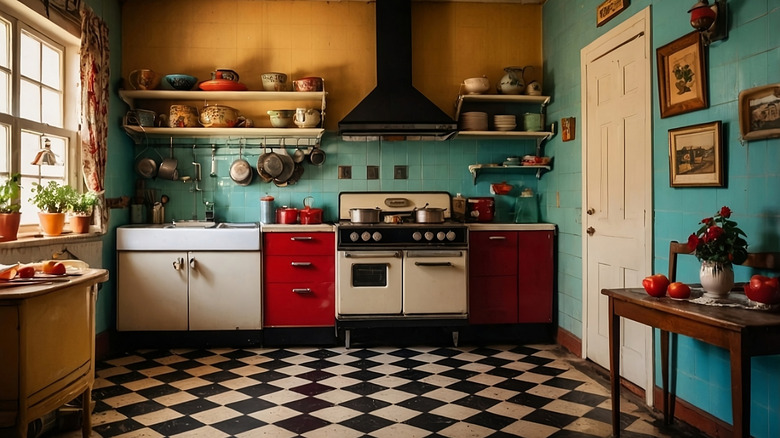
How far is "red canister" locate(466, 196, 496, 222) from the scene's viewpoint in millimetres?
5059

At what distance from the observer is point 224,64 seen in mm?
5012

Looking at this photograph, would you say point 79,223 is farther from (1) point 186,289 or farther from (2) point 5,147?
(1) point 186,289

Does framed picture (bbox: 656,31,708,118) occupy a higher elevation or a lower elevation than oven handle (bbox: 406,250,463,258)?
higher

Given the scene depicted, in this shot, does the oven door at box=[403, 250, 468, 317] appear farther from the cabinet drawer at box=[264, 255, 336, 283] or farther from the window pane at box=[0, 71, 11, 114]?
the window pane at box=[0, 71, 11, 114]

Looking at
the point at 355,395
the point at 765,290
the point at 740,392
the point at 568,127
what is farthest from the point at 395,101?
the point at 740,392

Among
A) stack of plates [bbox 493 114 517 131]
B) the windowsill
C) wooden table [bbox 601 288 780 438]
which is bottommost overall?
wooden table [bbox 601 288 780 438]

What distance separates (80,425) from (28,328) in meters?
1.00

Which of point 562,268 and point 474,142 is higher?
point 474,142

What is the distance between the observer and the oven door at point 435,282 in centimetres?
439

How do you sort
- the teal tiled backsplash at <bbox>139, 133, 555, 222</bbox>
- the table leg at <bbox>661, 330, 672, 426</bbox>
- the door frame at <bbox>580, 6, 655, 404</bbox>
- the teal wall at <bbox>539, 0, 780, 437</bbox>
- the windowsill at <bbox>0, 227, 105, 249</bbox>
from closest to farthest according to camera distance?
the teal wall at <bbox>539, 0, 780, 437</bbox> → the table leg at <bbox>661, 330, 672, 426</bbox> → the windowsill at <bbox>0, 227, 105, 249</bbox> → the door frame at <bbox>580, 6, 655, 404</bbox> → the teal tiled backsplash at <bbox>139, 133, 555, 222</bbox>

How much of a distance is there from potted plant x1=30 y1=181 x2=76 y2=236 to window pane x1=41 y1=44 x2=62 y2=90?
80 centimetres

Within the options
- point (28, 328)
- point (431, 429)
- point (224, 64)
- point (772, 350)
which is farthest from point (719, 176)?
point (224, 64)

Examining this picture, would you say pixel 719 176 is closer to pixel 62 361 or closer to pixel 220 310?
pixel 62 361

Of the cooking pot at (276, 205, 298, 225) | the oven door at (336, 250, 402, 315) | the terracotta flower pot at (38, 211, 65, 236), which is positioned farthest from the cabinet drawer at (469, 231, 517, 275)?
the terracotta flower pot at (38, 211, 65, 236)
